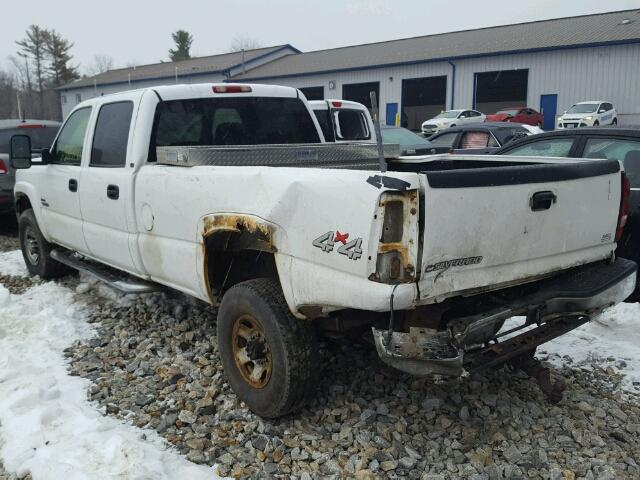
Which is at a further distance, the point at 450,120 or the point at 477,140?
the point at 450,120

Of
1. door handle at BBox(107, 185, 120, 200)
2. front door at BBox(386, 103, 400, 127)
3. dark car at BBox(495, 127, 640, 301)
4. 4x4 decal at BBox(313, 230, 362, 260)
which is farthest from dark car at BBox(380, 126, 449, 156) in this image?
front door at BBox(386, 103, 400, 127)

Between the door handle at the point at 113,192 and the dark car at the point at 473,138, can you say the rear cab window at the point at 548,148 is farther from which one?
the dark car at the point at 473,138

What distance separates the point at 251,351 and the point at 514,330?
1496 millimetres

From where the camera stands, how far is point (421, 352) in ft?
9.33

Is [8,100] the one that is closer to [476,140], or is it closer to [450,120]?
[450,120]

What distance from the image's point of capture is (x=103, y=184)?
487 centimetres

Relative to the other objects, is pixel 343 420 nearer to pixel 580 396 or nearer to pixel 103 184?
pixel 580 396

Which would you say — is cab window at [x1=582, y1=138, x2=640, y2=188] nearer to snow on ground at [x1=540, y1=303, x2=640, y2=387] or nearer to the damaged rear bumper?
snow on ground at [x1=540, y1=303, x2=640, y2=387]

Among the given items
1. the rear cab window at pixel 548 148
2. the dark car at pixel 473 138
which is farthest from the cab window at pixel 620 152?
the dark car at pixel 473 138

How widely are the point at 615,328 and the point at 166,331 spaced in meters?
3.71

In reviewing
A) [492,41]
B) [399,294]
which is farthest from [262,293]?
[492,41]

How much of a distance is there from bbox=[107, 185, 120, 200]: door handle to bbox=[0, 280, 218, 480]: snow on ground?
4.17ft

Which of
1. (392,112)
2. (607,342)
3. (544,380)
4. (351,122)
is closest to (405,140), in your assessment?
(351,122)

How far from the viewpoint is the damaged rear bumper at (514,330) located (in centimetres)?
285
